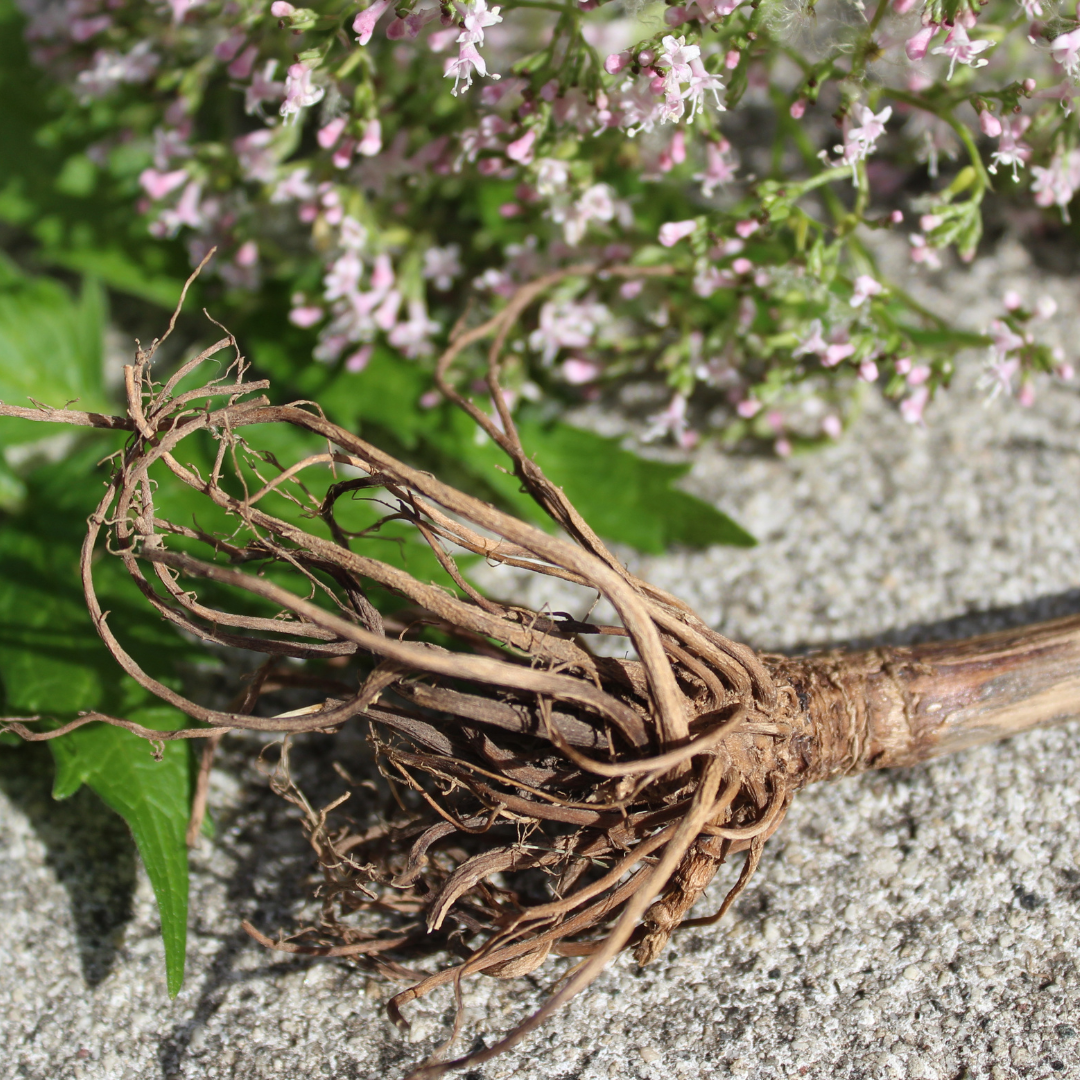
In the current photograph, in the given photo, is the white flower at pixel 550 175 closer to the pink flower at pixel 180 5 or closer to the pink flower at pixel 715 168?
the pink flower at pixel 715 168

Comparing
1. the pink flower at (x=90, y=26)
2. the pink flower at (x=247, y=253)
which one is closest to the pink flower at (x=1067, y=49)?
the pink flower at (x=247, y=253)

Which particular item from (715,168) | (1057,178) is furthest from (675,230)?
(1057,178)

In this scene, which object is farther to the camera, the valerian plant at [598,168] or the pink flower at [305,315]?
the pink flower at [305,315]

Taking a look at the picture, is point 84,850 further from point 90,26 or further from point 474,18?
point 90,26

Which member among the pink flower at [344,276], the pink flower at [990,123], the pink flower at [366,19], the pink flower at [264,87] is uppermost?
the pink flower at [366,19]

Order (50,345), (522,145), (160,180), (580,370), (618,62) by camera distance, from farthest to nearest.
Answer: (50,345)
(580,370)
(160,180)
(522,145)
(618,62)

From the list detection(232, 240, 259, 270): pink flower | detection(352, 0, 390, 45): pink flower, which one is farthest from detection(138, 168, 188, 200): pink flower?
detection(352, 0, 390, 45): pink flower

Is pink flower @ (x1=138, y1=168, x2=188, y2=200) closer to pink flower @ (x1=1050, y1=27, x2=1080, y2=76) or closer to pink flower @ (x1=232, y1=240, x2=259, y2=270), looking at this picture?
pink flower @ (x1=232, y1=240, x2=259, y2=270)
